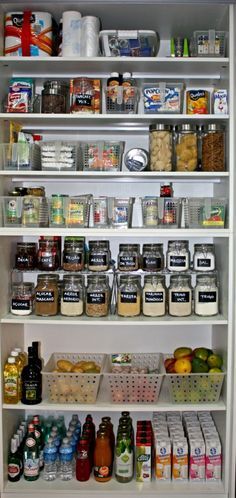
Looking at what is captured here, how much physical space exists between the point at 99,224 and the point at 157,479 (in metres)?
1.23

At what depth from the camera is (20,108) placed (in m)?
2.52

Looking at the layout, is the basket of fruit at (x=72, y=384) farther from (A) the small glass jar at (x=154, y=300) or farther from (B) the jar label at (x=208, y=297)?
(B) the jar label at (x=208, y=297)

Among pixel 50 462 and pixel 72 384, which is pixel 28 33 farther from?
pixel 50 462

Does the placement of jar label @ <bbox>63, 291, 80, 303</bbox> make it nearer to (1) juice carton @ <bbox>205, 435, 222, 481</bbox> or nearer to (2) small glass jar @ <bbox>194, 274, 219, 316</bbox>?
(2) small glass jar @ <bbox>194, 274, 219, 316</bbox>

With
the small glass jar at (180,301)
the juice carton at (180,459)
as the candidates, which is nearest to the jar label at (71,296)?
the small glass jar at (180,301)

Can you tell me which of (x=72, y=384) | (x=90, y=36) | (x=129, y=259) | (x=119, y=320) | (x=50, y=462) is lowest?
(x=50, y=462)

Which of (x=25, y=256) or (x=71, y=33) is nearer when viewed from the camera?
(x=71, y=33)

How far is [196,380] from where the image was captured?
99.7 inches

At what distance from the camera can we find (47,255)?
8.50ft

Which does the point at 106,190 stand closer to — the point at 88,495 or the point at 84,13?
the point at 84,13

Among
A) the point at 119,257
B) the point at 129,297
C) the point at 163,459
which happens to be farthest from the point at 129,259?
the point at 163,459

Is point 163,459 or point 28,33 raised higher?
point 28,33

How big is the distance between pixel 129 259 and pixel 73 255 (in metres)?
0.26

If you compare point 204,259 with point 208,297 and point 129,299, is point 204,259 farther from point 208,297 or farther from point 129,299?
point 129,299
